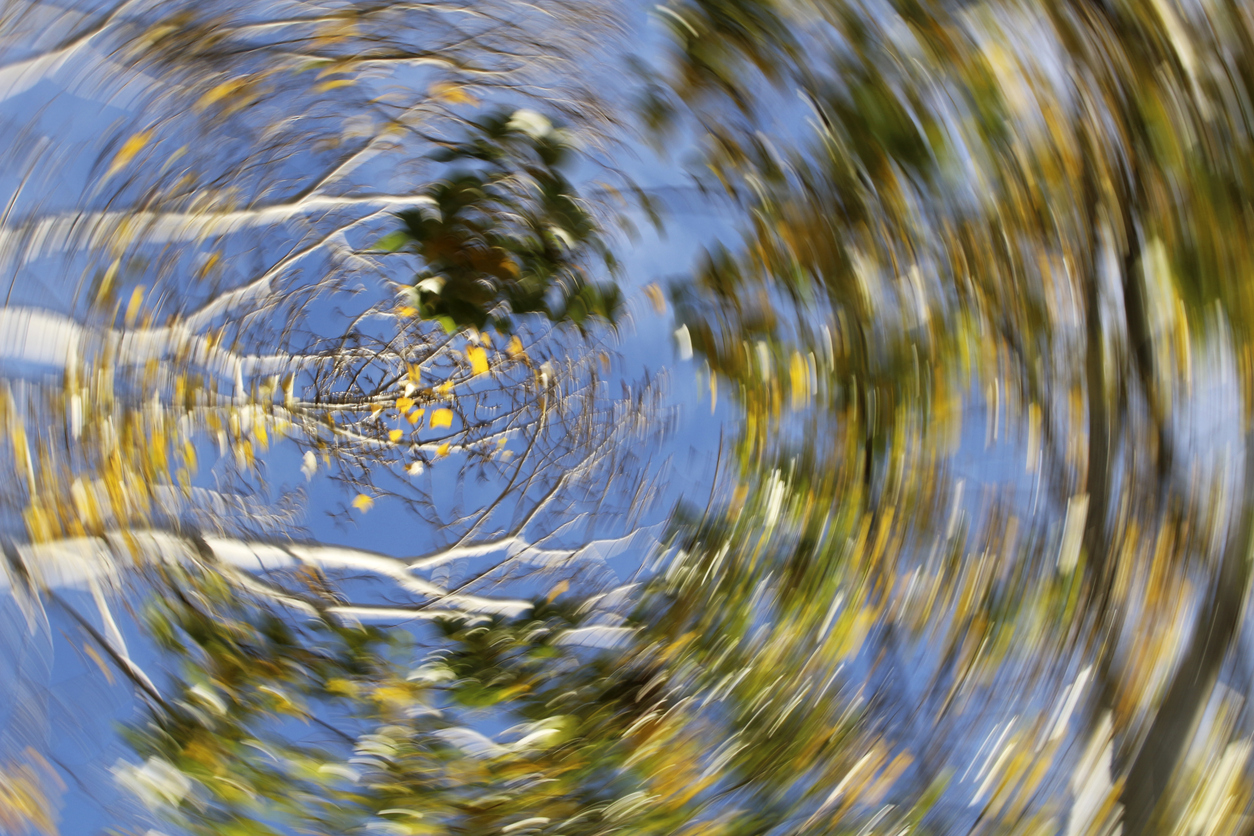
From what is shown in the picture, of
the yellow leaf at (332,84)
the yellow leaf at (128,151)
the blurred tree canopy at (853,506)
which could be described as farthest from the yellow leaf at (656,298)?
the yellow leaf at (128,151)

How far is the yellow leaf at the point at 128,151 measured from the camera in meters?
1.57

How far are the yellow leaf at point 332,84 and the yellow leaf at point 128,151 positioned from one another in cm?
44

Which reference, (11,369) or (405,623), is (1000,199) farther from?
(11,369)

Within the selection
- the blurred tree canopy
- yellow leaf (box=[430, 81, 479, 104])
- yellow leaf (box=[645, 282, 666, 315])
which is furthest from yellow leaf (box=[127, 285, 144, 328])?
yellow leaf (box=[645, 282, 666, 315])

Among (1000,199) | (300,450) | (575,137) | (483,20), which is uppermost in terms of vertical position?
(483,20)

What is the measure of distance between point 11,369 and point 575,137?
1.62 meters

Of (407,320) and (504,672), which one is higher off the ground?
(407,320)

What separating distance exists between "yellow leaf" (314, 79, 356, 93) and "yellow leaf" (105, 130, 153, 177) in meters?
0.44

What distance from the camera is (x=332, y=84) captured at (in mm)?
1737

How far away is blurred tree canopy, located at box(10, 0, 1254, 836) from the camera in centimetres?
104

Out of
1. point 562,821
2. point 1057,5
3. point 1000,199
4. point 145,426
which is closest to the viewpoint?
point 1057,5

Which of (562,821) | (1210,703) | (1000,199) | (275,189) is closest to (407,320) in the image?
(275,189)

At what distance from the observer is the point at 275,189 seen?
194 centimetres

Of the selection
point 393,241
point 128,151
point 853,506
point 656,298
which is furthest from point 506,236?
point 853,506
